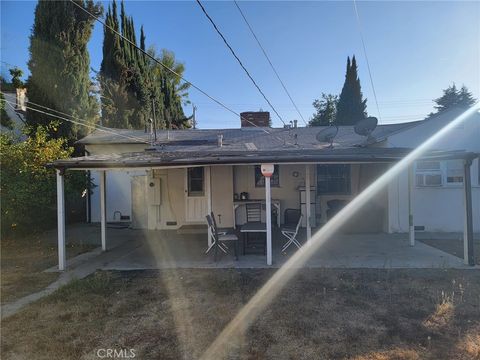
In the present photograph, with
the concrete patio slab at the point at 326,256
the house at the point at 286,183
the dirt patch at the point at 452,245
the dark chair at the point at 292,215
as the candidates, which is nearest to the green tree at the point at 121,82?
the house at the point at 286,183

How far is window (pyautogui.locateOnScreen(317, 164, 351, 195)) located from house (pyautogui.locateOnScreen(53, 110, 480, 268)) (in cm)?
3

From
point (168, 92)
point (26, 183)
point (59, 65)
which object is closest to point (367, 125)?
point (26, 183)

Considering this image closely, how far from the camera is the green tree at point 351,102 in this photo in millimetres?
27917

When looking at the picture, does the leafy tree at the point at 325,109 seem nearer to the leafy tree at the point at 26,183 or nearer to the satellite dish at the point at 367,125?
the satellite dish at the point at 367,125

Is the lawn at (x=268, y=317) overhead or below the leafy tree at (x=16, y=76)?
below

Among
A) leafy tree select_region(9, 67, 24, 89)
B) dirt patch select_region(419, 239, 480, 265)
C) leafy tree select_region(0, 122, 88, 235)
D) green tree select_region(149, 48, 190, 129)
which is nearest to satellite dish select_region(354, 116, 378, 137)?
dirt patch select_region(419, 239, 480, 265)

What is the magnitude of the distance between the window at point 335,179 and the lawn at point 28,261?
742 centimetres

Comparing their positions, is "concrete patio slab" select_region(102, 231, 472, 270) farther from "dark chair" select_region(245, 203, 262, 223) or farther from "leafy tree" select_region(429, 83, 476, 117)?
"leafy tree" select_region(429, 83, 476, 117)

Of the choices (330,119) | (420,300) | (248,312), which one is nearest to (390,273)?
(420,300)

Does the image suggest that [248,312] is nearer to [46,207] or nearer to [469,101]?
[46,207]

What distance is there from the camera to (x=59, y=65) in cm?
1384

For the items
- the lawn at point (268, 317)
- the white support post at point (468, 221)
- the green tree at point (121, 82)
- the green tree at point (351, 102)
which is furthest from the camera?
the green tree at point (351, 102)

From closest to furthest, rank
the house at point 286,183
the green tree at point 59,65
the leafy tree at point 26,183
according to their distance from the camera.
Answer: the leafy tree at point 26,183 < the house at point 286,183 < the green tree at point 59,65

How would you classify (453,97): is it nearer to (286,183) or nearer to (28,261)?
(286,183)
